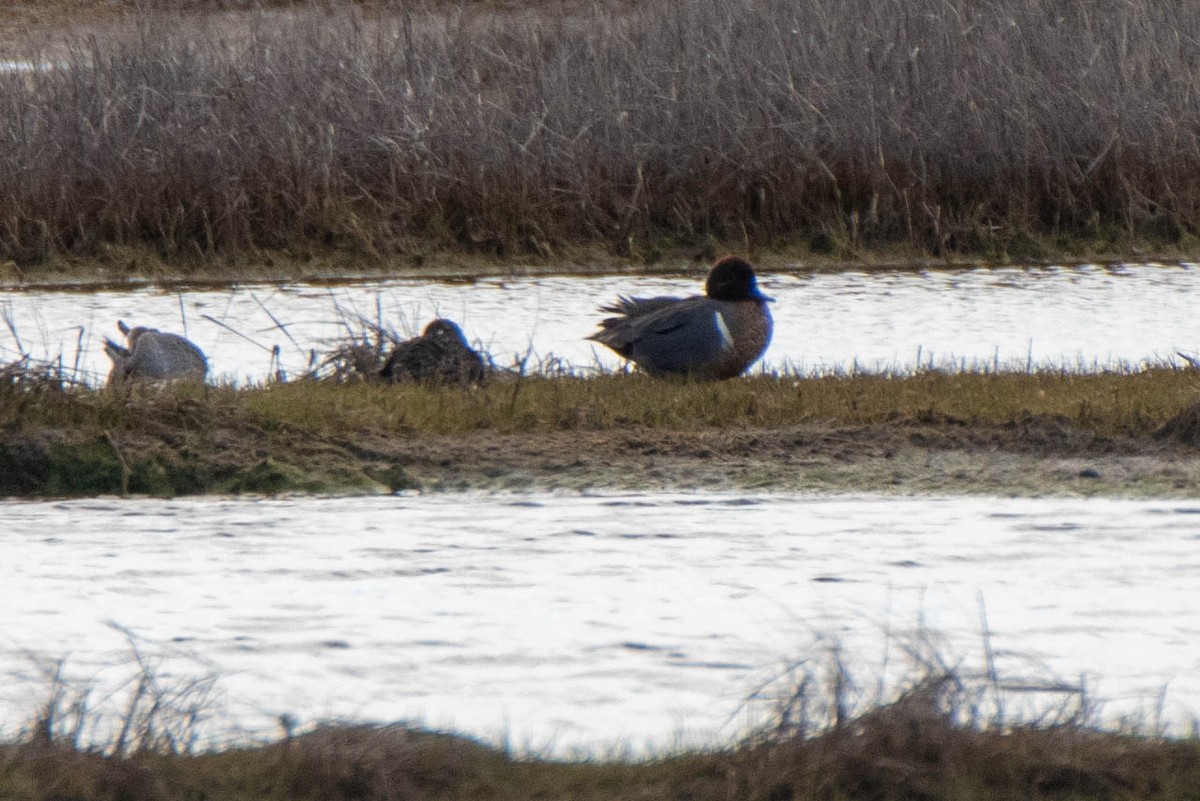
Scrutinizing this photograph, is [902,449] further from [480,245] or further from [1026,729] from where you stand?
[480,245]

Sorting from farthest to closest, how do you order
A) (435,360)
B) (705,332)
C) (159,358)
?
(435,360) → (159,358) → (705,332)

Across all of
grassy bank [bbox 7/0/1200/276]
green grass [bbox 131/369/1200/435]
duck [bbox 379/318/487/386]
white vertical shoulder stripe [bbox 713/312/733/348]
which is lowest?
green grass [bbox 131/369/1200/435]

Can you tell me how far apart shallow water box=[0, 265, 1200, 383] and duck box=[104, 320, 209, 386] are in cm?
21

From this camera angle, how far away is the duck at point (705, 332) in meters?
8.05

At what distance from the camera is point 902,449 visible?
7.02m

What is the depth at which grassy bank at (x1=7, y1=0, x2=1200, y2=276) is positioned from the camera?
13430 millimetres

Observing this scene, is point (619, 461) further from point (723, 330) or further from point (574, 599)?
point (574, 599)

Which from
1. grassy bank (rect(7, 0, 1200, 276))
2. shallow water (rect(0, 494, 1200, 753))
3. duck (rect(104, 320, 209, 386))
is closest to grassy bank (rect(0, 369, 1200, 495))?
shallow water (rect(0, 494, 1200, 753))

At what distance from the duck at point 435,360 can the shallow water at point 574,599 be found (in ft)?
6.36

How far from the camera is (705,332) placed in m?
8.02

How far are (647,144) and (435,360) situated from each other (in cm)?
569

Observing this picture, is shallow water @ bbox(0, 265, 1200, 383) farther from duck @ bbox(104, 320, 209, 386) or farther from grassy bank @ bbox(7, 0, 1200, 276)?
grassy bank @ bbox(7, 0, 1200, 276)

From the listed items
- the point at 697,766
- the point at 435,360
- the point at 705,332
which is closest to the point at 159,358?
the point at 435,360

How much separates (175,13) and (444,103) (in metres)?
2.71
